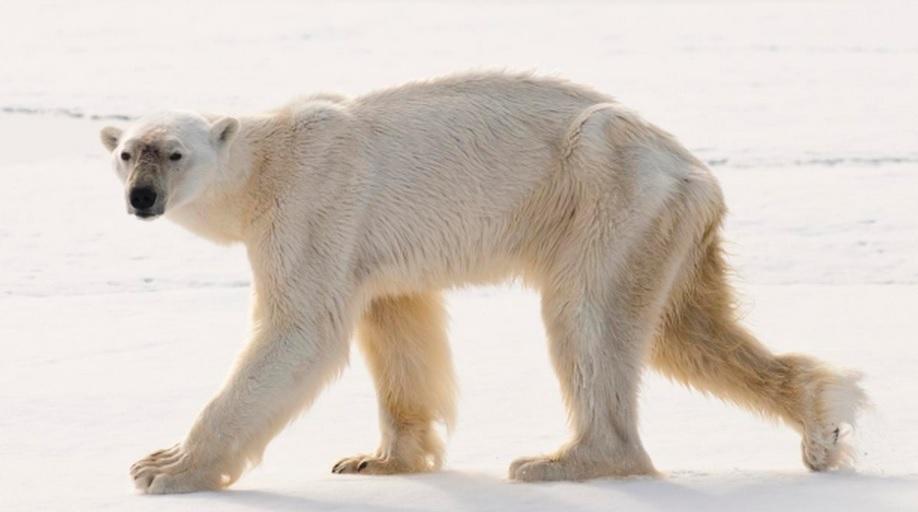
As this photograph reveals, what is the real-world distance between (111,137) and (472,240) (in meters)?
1.06

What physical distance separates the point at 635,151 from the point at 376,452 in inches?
46.8

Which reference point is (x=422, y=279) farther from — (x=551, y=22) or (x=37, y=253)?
(x=551, y=22)

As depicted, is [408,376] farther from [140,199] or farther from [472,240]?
[140,199]

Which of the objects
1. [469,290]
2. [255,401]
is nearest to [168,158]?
[255,401]

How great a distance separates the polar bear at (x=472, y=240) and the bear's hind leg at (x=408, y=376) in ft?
0.08

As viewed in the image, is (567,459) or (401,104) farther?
(401,104)

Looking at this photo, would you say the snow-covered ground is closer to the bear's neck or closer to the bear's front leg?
the bear's front leg

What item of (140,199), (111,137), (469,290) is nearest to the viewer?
(140,199)

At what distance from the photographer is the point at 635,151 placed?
14.9 feet

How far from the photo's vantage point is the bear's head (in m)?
4.33

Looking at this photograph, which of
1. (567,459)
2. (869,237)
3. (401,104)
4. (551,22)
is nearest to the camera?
(567,459)

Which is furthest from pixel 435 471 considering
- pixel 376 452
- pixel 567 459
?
pixel 567 459

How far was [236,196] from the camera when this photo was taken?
461 centimetres

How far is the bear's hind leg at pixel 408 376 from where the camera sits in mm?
4859
